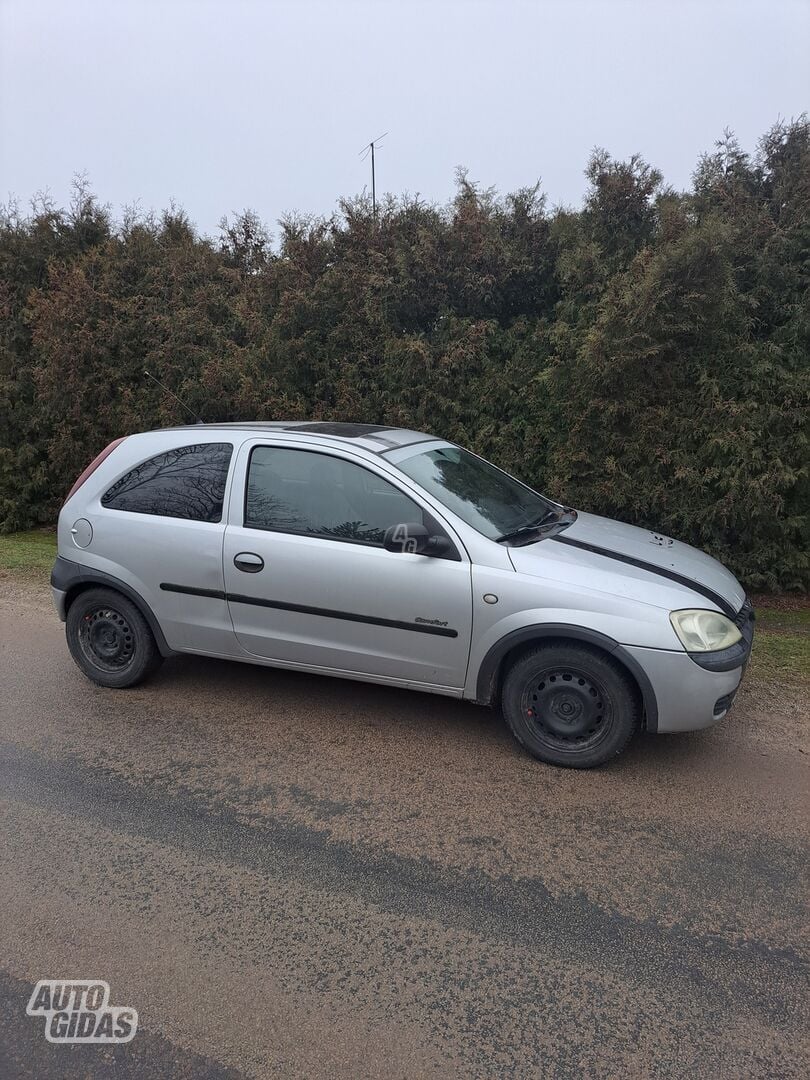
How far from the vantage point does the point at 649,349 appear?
621cm

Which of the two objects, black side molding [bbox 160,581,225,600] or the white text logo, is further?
black side molding [bbox 160,581,225,600]

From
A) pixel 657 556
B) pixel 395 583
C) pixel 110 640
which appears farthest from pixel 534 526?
pixel 110 640

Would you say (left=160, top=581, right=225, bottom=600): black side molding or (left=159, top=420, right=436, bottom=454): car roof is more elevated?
(left=159, top=420, right=436, bottom=454): car roof

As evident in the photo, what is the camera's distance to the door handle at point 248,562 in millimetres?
4215

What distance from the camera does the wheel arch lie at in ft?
11.8

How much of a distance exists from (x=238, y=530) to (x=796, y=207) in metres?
5.43

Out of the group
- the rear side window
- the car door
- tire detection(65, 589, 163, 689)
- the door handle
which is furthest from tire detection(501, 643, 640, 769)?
tire detection(65, 589, 163, 689)

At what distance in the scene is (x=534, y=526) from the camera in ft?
14.3

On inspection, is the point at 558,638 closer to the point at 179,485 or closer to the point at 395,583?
the point at 395,583

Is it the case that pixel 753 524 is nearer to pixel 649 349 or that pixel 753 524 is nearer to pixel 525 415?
pixel 649 349

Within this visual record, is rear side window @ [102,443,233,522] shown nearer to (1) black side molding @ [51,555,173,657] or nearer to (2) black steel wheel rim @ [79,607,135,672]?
(1) black side molding @ [51,555,173,657]

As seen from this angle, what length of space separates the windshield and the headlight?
102 cm

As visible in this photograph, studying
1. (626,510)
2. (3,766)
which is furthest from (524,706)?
(626,510)

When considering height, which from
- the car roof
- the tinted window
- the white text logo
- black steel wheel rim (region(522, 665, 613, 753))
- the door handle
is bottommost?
the white text logo
